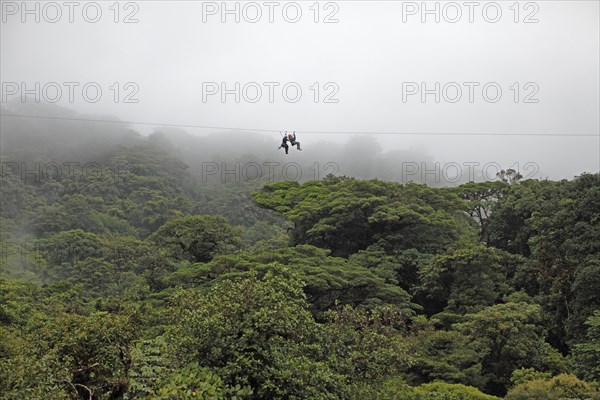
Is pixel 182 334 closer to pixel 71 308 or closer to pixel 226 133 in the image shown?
pixel 71 308

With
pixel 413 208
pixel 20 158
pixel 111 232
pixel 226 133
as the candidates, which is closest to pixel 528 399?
pixel 413 208

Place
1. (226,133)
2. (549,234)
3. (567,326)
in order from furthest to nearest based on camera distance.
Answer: (226,133), (549,234), (567,326)

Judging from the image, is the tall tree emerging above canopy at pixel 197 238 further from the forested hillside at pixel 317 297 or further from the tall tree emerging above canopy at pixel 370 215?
the tall tree emerging above canopy at pixel 370 215

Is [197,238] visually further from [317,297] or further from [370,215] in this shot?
[370,215]

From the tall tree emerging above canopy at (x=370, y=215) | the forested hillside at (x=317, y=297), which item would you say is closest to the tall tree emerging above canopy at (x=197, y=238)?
the forested hillside at (x=317, y=297)

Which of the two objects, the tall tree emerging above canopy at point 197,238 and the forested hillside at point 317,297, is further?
the tall tree emerging above canopy at point 197,238

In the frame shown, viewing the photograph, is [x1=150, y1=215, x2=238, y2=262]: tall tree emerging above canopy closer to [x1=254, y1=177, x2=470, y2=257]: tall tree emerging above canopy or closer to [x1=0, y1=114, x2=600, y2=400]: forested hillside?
[x1=0, y1=114, x2=600, y2=400]: forested hillside
